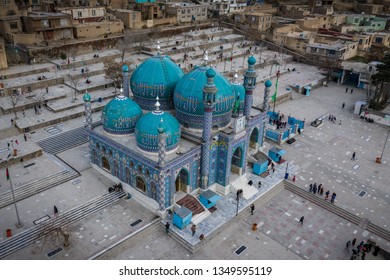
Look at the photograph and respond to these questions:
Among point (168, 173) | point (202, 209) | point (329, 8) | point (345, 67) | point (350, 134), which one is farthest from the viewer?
point (329, 8)

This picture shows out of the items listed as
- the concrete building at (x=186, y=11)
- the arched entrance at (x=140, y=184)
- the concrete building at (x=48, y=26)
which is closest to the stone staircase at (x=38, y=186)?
the arched entrance at (x=140, y=184)

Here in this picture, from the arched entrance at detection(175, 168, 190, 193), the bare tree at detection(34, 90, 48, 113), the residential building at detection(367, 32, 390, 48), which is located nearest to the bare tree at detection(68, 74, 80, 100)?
the bare tree at detection(34, 90, 48, 113)

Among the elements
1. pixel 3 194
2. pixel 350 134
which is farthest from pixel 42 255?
pixel 350 134

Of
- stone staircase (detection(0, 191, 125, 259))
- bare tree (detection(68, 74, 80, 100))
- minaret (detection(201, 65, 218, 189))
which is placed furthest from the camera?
bare tree (detection(68, 74, 80, 100))

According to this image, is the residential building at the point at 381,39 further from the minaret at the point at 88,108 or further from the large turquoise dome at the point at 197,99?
the minaret at the point at 88,108

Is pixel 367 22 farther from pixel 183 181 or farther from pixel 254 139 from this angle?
pixel 183 181

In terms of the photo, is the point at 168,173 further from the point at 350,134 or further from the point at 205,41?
the point at 205,41

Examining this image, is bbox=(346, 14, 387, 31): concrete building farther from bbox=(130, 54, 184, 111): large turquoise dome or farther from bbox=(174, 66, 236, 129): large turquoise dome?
bbox=(130, 54, 184, 111): large turquoise dome
